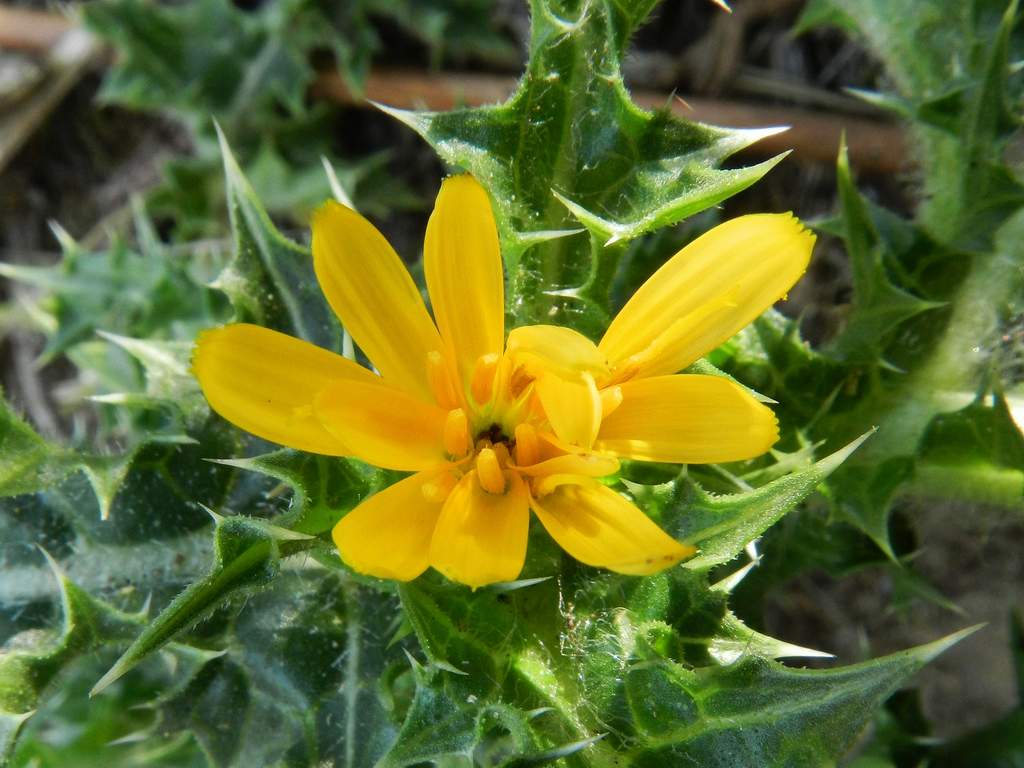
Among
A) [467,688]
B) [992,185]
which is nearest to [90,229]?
[467,688]

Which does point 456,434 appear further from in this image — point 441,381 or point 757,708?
point 757,708

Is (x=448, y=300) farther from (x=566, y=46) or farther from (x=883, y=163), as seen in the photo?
(x=883, y=163)

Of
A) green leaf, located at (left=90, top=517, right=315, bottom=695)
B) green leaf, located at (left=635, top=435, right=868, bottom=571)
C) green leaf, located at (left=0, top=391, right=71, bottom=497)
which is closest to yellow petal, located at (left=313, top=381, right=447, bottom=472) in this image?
green leaf, located at (left=90, top=517, right=315, bottom=695)

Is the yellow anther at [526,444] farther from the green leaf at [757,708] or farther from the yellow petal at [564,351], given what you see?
the green leaf at [757,708]

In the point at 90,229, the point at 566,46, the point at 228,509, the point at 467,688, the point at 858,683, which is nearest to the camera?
the point at 858,683

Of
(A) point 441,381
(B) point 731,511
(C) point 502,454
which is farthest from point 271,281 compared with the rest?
(B) point 731,511

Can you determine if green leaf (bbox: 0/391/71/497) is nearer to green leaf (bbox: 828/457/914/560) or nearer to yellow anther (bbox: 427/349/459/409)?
yellow anther (bbox: 427/349/459/409)
